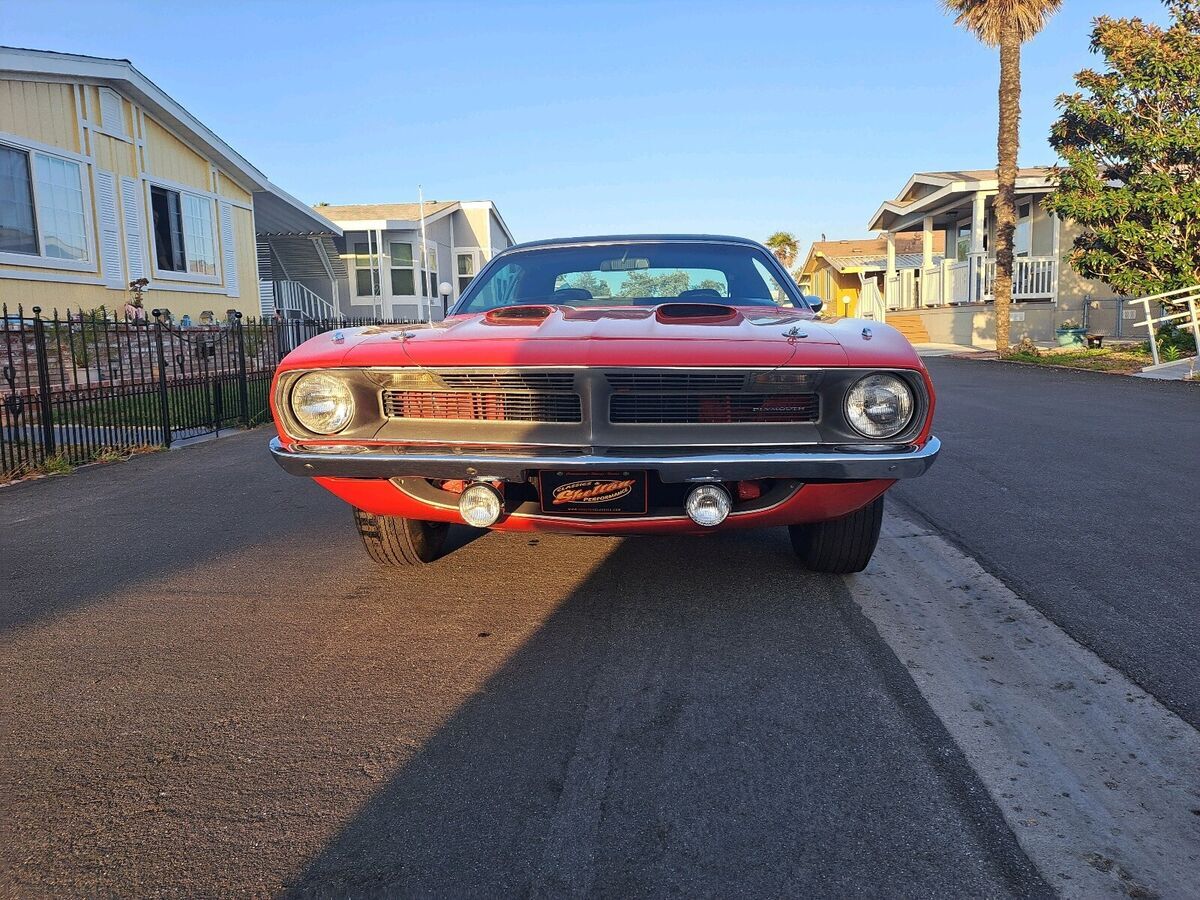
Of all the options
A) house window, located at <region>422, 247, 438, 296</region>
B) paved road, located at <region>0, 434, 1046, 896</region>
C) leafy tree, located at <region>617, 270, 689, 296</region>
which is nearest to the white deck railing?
house window, located at <region>422, 247, 438, 296</region>

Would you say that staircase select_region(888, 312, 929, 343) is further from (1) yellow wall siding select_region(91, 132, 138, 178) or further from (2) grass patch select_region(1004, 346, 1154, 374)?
(1) yellow wall siding select_region(91, 132, 138, 178)

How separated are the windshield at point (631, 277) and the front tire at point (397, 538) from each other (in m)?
1.23

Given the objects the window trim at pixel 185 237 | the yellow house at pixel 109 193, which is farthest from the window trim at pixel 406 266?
the window trim at pixel 185 237

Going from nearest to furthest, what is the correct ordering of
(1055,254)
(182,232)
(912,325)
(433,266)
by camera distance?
(182,232), (1055,254), (912,325), (433,266)

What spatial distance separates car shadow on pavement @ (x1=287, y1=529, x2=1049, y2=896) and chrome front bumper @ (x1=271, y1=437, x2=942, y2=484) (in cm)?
61

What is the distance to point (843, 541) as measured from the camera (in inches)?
146

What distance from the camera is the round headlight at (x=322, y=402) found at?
330 centimetres

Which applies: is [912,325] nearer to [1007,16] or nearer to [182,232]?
[1007,16]

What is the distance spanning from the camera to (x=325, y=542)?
15.7 ft

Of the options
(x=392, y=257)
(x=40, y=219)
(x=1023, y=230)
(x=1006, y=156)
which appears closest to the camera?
(x=40, y=219)

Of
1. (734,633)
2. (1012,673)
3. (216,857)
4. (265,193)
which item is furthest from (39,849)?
(265,193)

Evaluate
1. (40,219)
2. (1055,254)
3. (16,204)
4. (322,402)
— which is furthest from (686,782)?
(1055,254)

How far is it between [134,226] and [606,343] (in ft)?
44.6

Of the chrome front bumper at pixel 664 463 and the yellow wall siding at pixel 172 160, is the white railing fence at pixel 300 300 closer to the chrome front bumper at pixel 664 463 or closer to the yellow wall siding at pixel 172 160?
the yellow wall siding at pixel 172 160
